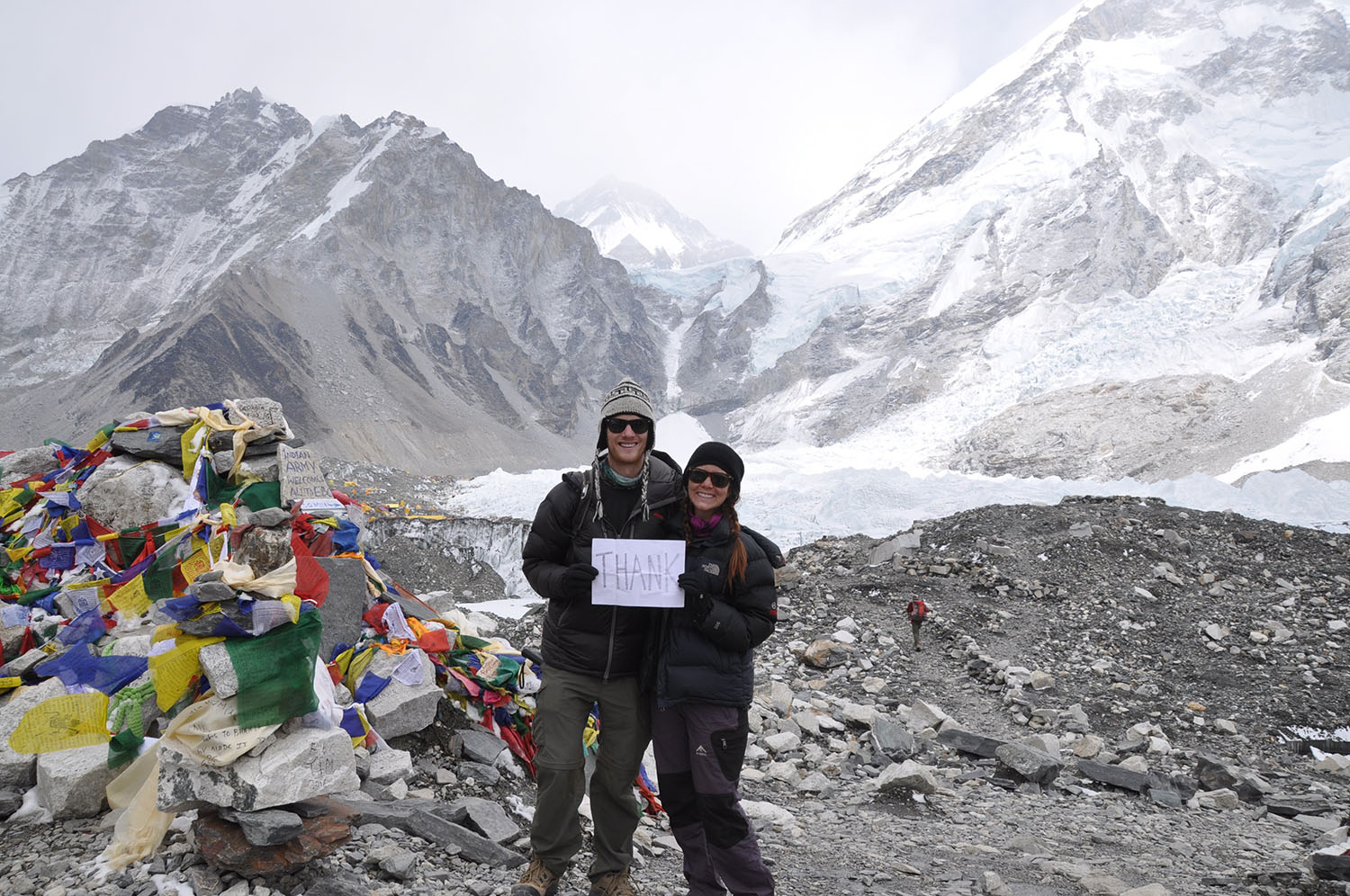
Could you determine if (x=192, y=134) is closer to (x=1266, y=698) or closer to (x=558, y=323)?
(x=558, y=323)

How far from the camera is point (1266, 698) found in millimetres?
6941

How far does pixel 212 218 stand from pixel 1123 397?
89.1m

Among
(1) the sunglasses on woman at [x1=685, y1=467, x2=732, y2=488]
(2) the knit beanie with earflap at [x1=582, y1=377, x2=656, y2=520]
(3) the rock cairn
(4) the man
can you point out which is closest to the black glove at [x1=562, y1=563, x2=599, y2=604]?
(4) the man

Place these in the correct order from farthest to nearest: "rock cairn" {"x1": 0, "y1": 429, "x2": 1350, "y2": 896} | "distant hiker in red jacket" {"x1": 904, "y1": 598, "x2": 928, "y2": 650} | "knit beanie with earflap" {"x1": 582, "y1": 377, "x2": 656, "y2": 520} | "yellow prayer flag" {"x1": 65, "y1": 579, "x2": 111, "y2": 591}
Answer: "distant hiker in red jacket" {"x1": 904, "y1": 598, "x2": 928, "y2": 650}, "yellow prayer flag" {"x1": 65, "y1": 579, "x2": 111, "y2": 591}, "rock cairn" {"x1": 0, "y1": 429, "x2": 1350, "y2": 896}, "knit beanie with earflap" {"x1": 582, "y1": 377, "x2": 656, "y2": 520}

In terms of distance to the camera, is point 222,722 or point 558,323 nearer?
point 222,722

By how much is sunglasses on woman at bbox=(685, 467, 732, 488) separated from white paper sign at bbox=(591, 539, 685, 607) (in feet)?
0.70

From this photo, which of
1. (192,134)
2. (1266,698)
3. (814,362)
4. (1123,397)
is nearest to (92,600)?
(1266,698)

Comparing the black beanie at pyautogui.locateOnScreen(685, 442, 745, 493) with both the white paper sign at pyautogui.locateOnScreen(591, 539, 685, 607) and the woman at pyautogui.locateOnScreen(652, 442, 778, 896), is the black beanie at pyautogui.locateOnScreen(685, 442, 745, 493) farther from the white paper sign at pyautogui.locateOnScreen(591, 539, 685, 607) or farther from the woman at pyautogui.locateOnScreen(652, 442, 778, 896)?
the white paper sign at pyautogui.locateOnScreen(591, 539, 685, 607)

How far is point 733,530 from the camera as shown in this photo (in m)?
2.48

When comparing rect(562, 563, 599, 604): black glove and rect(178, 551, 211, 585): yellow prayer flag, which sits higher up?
rect(562, 563, 599, 604): black glove

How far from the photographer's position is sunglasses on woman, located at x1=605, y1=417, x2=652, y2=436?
8.41 feet

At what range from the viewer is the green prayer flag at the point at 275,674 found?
253 cm

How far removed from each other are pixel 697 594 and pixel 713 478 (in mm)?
381

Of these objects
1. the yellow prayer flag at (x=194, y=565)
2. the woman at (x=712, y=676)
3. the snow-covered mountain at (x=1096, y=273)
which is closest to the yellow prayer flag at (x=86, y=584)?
the yellow prayer flag at (x=194, y=565)
